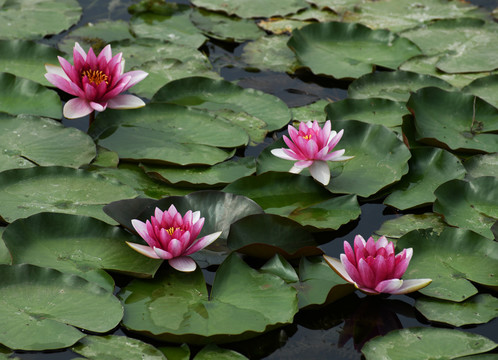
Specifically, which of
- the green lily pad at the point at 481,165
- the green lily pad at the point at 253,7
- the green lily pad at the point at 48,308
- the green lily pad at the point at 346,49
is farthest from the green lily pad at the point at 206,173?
the green lily pad at the point at 253,7

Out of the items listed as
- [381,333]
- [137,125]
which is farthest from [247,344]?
[137,125]

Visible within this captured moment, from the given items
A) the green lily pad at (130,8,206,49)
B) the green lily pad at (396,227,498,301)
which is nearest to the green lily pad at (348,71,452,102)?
the green lily pad at (130,8,206,49)

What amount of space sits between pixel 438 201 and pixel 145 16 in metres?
2.87

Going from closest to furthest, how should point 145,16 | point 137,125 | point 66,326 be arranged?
1. point 66,326
2. point 137,125
3. point 145,16

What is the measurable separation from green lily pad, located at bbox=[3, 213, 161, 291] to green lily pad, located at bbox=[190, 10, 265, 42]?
7.69ft

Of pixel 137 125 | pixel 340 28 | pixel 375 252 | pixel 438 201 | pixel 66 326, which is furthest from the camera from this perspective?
pixel 340 28

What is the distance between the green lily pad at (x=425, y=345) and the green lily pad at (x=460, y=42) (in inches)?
91.2

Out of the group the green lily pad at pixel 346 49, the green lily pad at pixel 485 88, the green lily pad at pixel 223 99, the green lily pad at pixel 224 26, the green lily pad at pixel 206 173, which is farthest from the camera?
the green lily pad at pixel 224 26

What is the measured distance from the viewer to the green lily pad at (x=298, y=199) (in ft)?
9.91

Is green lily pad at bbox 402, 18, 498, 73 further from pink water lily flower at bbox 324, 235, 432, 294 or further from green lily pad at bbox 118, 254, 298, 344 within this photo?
green lily pad at bbox 118, 254, 298, 344

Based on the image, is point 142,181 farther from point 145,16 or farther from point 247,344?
point 145,16

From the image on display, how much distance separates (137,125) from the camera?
3566 millimetres

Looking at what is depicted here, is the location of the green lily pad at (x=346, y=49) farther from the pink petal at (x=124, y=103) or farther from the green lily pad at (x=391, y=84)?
the pink petal at (x=124, y=103)

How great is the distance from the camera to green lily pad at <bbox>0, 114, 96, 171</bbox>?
327 cm
